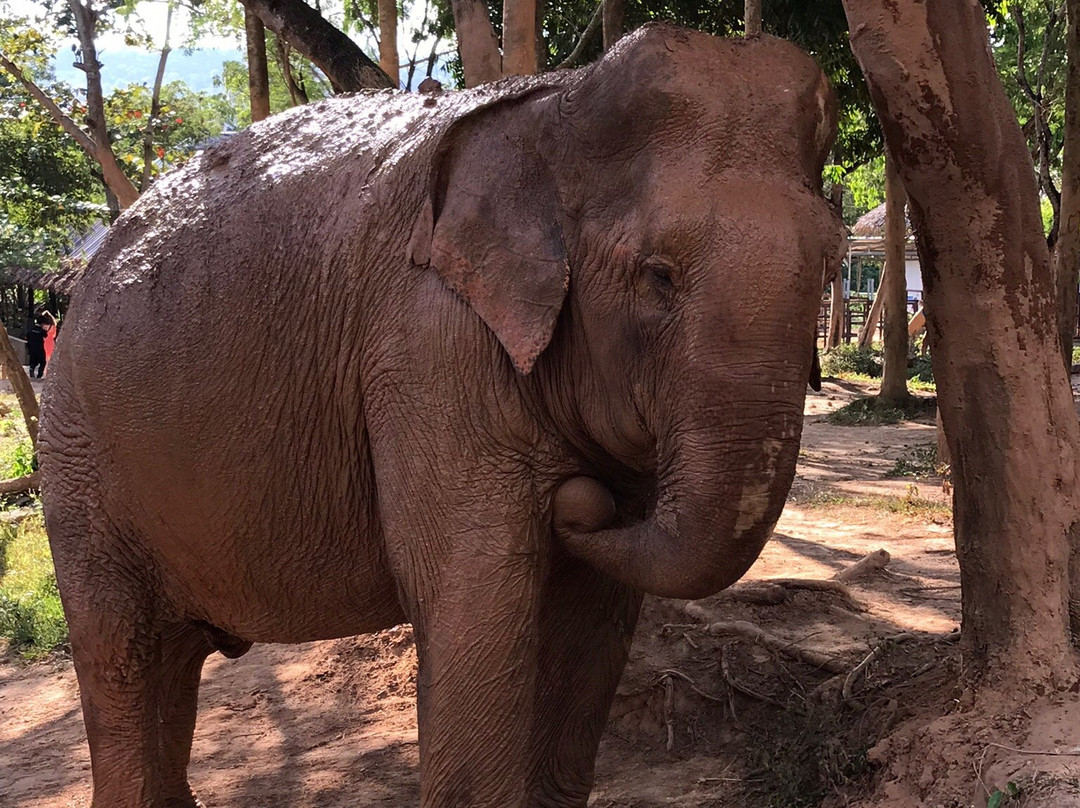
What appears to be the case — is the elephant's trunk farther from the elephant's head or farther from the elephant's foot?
the elephant's foot

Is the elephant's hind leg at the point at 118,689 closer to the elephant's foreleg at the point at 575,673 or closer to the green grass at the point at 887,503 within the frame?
the elephant's foreleg at the point at 575,673

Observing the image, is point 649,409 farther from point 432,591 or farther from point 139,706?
point 139,706

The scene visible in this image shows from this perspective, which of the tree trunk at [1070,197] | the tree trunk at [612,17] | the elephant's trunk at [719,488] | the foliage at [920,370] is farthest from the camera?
the foliage at [920,370]

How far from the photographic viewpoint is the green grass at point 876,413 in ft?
48.6

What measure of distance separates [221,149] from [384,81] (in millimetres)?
2474

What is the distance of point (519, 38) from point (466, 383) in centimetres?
324

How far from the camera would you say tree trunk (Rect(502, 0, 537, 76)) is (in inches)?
225

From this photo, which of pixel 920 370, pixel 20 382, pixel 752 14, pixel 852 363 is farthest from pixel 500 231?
pixel 852 363

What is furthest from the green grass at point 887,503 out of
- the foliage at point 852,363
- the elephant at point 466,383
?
the foliage at point 852,363

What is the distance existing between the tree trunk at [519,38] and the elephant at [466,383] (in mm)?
2152

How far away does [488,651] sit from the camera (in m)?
2.93

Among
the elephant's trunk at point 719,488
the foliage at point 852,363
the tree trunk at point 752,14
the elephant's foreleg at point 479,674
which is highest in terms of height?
the tree trunk at point 752,14

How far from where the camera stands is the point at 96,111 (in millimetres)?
11852

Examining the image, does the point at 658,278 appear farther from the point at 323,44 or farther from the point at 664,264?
the point at 323,44
